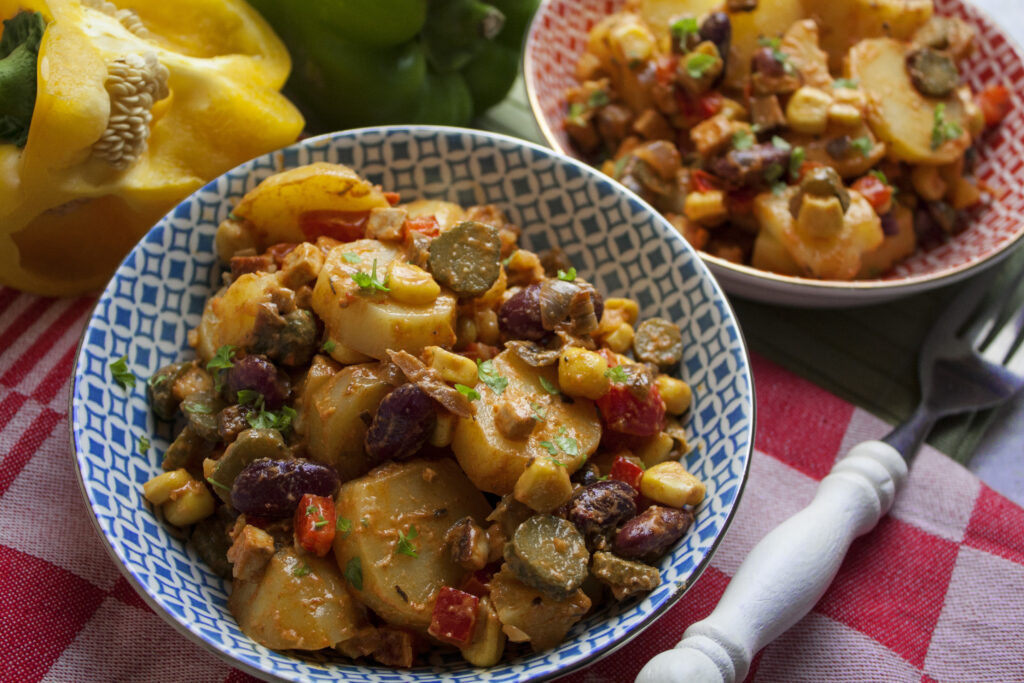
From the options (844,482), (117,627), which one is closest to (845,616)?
(844,482)

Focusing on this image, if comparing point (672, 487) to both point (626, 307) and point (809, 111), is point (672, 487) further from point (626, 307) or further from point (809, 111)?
point (809, 111)

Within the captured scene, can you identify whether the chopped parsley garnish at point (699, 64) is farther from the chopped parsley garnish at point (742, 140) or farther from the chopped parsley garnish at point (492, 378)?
the chopped parsley garnish at point (492, 378)

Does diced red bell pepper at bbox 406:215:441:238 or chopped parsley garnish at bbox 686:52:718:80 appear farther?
chopped parsley garnish at bbox 686:52:718:80

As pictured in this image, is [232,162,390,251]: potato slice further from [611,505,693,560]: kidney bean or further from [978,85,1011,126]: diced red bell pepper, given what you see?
[978,85,1011,126]: diced red bell pepper

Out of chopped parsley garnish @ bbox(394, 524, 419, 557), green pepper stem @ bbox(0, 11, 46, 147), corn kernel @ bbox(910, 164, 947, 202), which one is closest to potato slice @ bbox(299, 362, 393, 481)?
chopped parsley garnish @ bbox(394, 524, 419, 557)

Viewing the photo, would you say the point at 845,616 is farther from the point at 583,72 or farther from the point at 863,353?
the point at 583,72

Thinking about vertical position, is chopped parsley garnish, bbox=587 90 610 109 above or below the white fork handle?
above

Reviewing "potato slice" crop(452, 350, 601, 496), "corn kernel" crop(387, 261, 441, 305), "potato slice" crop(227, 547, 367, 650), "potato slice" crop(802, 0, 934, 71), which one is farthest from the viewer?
"potato slice" crop(802, 0, 934, 71)
